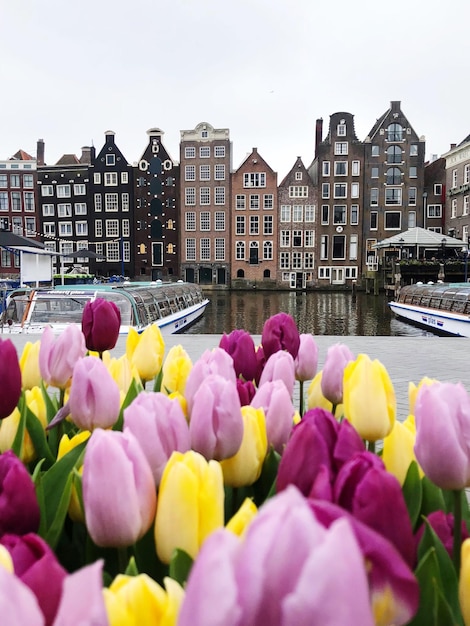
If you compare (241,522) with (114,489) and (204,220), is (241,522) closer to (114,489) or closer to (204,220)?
(114,489)

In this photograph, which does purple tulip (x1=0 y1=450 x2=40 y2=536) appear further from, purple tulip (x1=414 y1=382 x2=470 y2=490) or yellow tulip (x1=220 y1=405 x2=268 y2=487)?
purple tulip (x1=414 y1=382 x2=470 y2=490)

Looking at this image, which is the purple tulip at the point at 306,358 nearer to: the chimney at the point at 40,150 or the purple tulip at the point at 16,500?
the purple tulip at the point at 16,500

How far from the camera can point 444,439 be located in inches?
28.4

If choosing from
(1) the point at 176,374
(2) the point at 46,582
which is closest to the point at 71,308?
(1) the point at 176,374

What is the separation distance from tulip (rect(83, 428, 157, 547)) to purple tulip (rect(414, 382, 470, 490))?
38 centimetres

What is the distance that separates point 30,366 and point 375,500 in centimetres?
120

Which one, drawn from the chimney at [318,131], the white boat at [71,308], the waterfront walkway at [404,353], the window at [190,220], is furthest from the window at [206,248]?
the waterfront walkway at [404,353]

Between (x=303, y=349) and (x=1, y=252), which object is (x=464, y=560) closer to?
(x=303, y=349)

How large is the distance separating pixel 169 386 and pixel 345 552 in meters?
1.04

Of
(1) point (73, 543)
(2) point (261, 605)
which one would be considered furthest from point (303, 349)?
(2) point (261, 605)

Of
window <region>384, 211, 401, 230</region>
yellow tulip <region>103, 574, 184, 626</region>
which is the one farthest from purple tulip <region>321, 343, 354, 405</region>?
window <region>384, 211, 401, 230</region>

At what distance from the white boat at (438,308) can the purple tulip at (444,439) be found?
45.5ft

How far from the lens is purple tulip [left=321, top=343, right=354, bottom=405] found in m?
1.28

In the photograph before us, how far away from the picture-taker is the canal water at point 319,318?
1802 cm
